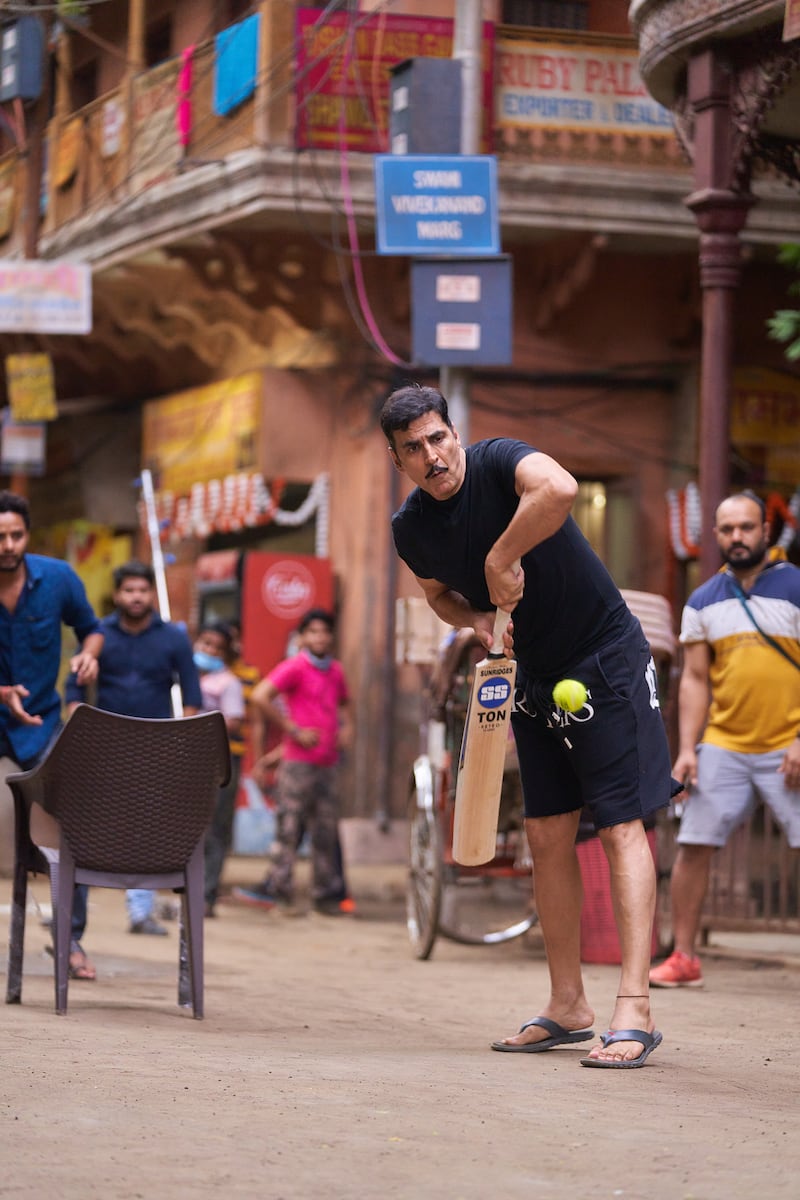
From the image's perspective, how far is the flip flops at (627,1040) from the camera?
5320mm

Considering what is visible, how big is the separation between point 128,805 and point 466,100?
7608 millimetres

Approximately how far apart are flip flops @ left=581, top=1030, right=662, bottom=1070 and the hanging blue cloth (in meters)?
11.7

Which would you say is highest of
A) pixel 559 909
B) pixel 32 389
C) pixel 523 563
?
pixel 32 389

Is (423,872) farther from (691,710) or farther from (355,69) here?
(355,69)

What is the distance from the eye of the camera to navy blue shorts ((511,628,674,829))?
18.3ft

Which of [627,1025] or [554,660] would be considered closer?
[627,1025]

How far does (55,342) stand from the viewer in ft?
68.6

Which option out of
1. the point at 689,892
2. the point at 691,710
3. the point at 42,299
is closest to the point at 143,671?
the point at 691,710

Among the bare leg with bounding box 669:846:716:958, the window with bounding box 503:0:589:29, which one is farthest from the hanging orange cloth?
the bare leg with bounding box 669:846:716:958

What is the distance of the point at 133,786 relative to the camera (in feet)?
22.3

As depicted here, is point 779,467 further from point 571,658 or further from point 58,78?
point 571,658

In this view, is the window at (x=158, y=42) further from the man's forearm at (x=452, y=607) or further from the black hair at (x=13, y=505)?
the man's forearm at (x=452, y=607)

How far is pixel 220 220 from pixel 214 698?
4.95 metres

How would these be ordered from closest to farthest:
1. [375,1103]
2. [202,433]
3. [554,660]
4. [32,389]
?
[375,1103] → [554,660] → [32,389] → [202,433]
